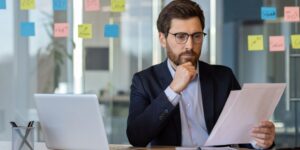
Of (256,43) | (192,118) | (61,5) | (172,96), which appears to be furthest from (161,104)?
(61,5)

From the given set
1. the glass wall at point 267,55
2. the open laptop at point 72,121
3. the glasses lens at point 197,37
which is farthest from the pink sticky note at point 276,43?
the open laptop at point 72,121

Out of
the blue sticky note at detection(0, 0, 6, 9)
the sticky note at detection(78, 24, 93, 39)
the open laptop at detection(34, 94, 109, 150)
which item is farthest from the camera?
the blue sticky note at detection(0, 0, 6, 9)

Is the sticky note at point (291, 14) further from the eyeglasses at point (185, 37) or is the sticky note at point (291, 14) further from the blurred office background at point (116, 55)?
the eyeglasses at point (185, 37)

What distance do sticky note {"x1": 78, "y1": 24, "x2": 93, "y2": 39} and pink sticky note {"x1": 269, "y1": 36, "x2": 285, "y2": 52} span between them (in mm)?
1379

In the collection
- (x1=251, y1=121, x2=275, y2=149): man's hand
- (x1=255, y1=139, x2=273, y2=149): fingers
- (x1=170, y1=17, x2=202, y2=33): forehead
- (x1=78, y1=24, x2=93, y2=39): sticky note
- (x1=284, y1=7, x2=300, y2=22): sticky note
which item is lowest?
(x1=255, y1=139, x2=273, y2=149): fingers

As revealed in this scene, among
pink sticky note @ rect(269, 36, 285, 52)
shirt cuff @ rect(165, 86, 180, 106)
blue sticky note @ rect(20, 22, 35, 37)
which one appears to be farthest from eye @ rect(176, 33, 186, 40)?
blue sticky note @ rect(20, 22, 35, 37)

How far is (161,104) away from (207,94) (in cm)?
29

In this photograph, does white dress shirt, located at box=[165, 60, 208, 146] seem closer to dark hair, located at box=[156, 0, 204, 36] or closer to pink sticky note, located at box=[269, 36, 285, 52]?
dark hair, located at box=[156, 0, 204, 36]

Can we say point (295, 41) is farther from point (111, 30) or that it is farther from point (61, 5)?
point (61, 5)

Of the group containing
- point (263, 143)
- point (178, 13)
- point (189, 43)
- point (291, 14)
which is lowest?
point (263, 143)

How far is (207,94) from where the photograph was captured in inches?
81.4

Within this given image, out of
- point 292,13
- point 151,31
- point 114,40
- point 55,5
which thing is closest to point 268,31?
point 292,13

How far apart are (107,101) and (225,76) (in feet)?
6.99

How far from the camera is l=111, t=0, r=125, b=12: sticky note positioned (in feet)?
13.4
